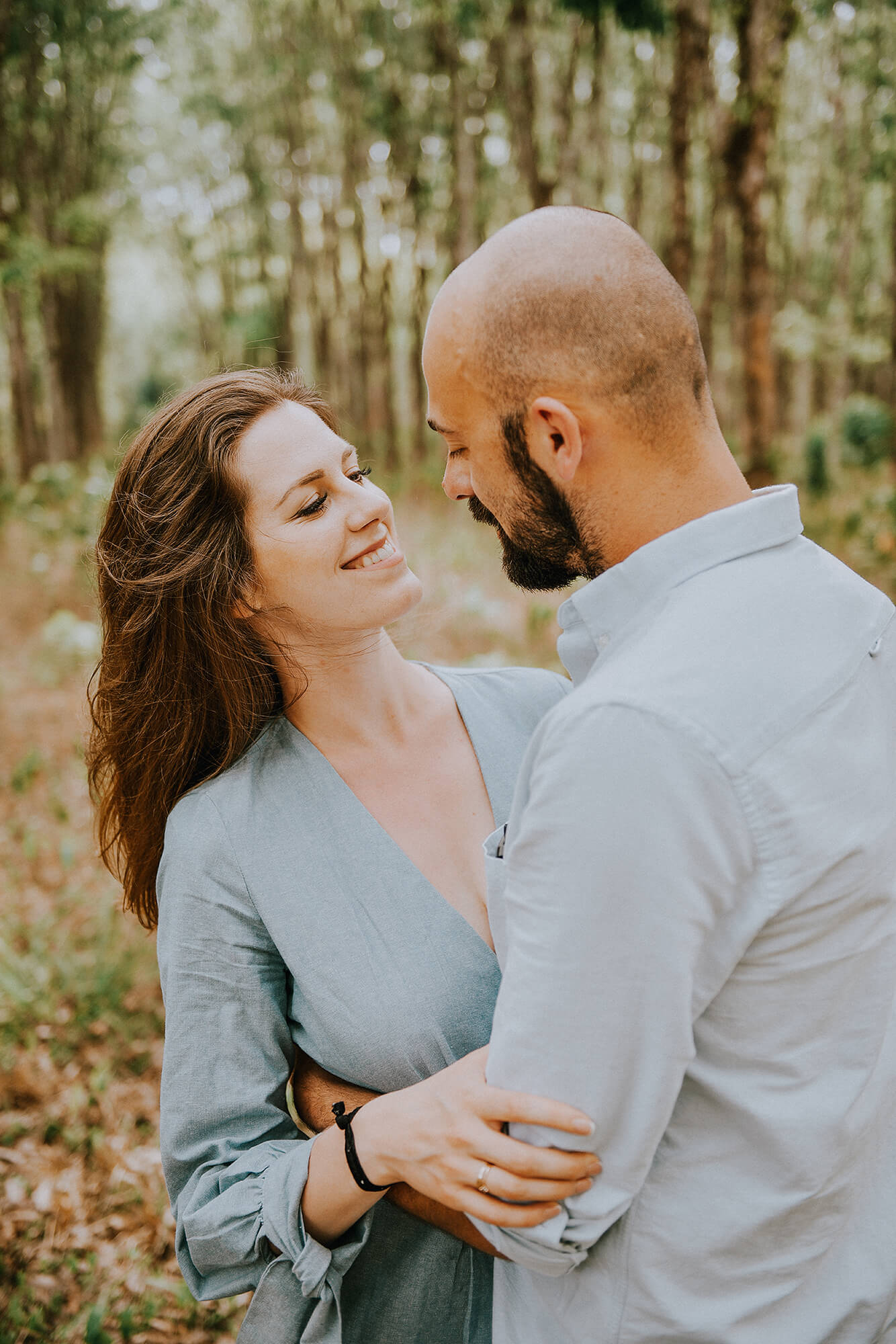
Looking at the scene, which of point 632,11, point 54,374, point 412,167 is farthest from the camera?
point 412,167

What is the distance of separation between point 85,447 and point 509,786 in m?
22.0

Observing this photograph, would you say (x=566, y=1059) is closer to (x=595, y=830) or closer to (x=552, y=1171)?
(x=552, y=1171)

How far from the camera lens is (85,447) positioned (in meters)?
21.8

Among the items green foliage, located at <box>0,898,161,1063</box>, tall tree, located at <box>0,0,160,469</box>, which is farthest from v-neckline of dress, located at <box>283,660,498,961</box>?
tall tree, located at <box>0,0,160,469</box>

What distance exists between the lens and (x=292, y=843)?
1910 mm

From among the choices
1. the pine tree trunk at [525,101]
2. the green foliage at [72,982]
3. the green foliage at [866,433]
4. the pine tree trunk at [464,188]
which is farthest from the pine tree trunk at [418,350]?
the green foliage at [72,982]

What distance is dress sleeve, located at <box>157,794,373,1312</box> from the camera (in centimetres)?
169

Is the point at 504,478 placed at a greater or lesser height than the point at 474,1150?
greater

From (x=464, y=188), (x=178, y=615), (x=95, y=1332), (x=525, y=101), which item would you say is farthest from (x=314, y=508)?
(x=525, y=101)

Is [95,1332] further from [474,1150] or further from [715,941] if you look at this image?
[715,941]

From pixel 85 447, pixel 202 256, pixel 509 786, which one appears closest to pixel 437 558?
pixel 509 786

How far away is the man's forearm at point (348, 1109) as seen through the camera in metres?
1.73

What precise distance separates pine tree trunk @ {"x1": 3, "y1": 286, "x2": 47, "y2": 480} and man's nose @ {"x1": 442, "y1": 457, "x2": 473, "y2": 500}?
47.9ft

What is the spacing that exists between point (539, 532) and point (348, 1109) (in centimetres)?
116
